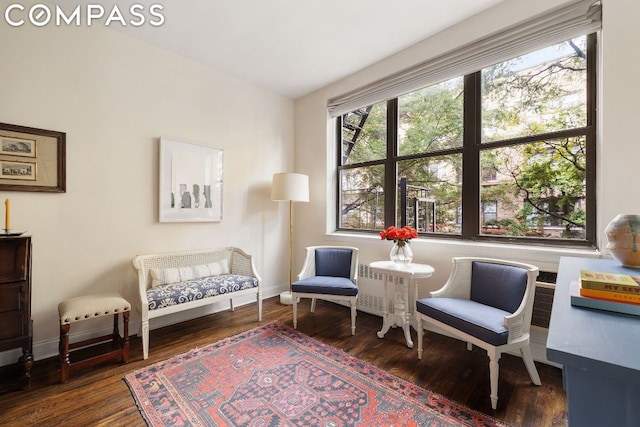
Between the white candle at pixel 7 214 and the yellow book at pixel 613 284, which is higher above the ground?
the white candle at pixel 7 214

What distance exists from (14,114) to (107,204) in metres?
0.89

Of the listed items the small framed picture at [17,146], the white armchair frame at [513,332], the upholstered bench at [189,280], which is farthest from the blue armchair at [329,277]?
the small framed picture at [17,146]

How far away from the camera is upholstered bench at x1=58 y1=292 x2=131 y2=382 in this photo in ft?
6.28

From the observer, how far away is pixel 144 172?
9.00 feet

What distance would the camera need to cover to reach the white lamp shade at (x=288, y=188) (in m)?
3.35

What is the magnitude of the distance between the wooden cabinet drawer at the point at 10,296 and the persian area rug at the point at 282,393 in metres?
0.85

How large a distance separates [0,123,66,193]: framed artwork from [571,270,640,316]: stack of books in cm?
332

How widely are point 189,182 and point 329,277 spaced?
1.88 m

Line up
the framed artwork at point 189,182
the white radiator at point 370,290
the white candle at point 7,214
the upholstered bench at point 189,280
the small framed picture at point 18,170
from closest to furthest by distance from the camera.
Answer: the white candle at point 7,214
the small framed picture at point 18,170
the upholstered bench at point 189,280
the framed artwork at point 189,182
the white radiator at point 370,290

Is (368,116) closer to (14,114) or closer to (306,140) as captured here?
(306,140)

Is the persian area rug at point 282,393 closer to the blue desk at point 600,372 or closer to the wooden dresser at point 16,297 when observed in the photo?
the wooden dresser at point 16,297

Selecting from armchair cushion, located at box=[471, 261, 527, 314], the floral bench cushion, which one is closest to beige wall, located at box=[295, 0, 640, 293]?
armchair cushion, located at box=[471, 261, 527, 314]

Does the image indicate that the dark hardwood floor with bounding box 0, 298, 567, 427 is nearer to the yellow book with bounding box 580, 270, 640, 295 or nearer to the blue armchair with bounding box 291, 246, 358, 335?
the blue armchair with bounding box 291, 246, 358, 335

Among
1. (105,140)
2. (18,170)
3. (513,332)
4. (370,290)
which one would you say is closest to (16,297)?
→ (18,170)
